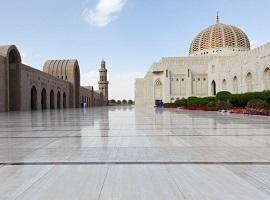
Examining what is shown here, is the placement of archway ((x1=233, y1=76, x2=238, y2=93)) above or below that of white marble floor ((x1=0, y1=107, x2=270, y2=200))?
above

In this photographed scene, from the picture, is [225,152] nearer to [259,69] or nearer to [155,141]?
[155,141]

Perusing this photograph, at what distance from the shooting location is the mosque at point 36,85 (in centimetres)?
2731

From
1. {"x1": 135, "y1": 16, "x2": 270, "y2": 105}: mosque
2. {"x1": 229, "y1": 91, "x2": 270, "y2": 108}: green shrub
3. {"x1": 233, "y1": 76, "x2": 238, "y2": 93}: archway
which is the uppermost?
{"x1": 135, "y1": 16, "x2": 270, "y2": 105}: mosque

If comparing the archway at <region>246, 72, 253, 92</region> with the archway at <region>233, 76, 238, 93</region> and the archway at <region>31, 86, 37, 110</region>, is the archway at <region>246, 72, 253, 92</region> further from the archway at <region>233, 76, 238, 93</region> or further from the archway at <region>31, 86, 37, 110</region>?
the archway at <region>31, 86, 37, 110</region>

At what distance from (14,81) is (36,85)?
17.0 feet

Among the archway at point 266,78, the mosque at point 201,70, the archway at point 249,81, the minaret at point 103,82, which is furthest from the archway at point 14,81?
the minaret at point 103,82

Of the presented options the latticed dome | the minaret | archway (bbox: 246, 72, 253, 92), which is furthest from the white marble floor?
the minaret

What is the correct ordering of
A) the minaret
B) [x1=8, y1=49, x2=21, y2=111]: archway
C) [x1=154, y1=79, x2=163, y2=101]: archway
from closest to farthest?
[x1=8, y1=49, x2=21, y2=111]: archway, [x1=154, y1=79, x2=163, y2=101]: archway, the minaret

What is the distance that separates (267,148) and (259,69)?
2906 cm

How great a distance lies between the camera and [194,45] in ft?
205

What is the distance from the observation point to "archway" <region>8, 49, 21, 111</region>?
28875mm

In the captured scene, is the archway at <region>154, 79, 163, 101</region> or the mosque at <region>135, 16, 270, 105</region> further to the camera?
the archway at <region>154, 79, 163, 101</region>

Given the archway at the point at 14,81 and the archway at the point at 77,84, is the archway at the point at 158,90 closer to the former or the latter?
the archway at the point at 77,84

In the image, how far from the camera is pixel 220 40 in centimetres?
5850
